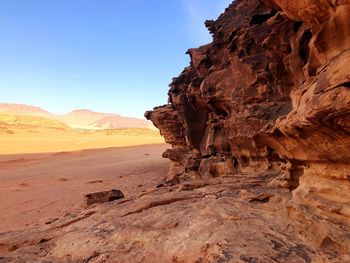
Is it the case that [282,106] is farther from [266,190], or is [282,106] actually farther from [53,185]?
[53,185]

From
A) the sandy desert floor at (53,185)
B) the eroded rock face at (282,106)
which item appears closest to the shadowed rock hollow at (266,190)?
the eroded rock face at (282,106)

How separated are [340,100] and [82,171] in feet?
79.5

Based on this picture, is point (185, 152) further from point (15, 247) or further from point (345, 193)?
point (345, 193)

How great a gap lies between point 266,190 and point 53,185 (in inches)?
640

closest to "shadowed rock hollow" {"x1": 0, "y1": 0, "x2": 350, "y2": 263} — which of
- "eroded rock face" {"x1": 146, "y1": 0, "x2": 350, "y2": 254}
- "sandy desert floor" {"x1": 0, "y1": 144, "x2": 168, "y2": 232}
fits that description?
"eroded rock face" {"x1": 146, "y1": 0, "x2": 350, "y2": 254}

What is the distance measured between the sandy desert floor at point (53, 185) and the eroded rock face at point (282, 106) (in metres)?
3.88

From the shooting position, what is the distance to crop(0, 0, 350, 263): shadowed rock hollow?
4.41 m

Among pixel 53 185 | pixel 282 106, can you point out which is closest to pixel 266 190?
pixel 282 106

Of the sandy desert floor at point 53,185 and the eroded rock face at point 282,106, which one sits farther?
the sandy desert floor at point 53,185

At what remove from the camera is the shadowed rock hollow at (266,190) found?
4406mm

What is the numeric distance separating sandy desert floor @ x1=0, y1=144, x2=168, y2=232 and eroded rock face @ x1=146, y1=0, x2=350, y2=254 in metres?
3.88

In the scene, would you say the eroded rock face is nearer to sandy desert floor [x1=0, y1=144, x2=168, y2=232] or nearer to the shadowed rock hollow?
the shadowed rock hollow

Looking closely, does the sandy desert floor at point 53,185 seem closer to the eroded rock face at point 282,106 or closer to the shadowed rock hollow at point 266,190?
the shadowed rock hollow at point 266,190

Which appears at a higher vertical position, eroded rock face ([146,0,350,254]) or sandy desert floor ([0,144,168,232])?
eroded rock face ([146,0,350,254])
